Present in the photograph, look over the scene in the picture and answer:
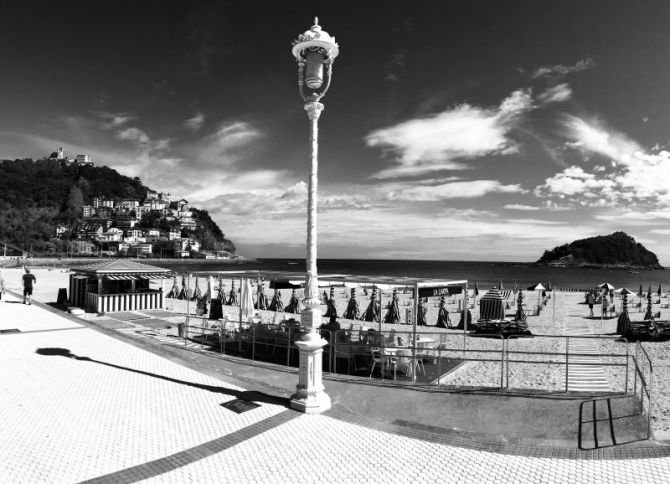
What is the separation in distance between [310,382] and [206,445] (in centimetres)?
178

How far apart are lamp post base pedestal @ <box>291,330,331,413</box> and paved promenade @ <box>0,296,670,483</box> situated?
0.21m

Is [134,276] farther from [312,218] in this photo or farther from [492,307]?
[492,307]

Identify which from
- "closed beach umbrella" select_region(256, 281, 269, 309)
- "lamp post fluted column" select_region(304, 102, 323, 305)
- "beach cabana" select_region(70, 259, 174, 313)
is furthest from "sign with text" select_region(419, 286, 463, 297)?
"closed beach umbrella" select_region(256, 281, 269, 309)

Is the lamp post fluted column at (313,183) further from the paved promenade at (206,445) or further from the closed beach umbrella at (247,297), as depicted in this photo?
the closed beach umbrella at (247,297)

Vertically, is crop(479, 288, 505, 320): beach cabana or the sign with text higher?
the sign with text

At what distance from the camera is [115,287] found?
1855cm

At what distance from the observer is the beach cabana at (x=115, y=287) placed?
17578 mm

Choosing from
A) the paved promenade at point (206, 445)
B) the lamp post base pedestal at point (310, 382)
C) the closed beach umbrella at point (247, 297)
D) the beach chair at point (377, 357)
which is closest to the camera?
the paved promenade at point (206, 445)

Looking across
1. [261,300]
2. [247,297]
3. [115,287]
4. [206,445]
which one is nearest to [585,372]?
[206,445]

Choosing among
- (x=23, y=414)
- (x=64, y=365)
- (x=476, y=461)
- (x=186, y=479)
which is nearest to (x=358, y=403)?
(x=476, y=461)

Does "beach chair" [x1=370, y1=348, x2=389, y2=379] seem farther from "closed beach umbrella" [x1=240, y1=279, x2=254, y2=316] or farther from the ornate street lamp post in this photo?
"closed beach umbrella" [x1=240, y1=279, x2=254, y2=316]

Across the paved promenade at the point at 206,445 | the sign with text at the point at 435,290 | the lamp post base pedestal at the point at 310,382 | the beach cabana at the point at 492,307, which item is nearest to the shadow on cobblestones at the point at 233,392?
the paved promenade at the point at 206,445

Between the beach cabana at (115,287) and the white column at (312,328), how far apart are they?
13.8m

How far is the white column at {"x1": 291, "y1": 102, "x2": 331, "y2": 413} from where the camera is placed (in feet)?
20.7
